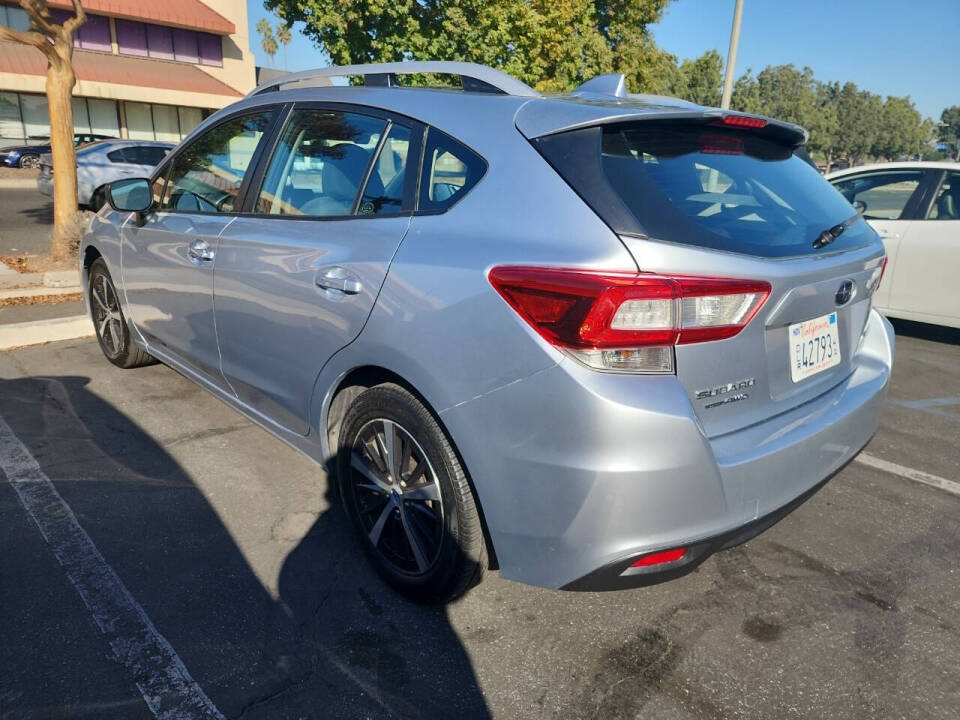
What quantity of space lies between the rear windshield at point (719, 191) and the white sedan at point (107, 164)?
14.6 meters

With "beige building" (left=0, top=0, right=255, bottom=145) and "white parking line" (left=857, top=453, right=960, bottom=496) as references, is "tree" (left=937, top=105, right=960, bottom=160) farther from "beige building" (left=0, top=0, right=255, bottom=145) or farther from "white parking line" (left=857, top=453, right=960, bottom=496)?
"white parking line" (left=857, top=453, right=960, bottom=496)

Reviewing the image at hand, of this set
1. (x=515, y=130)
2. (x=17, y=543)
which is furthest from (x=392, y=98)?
(x=17, y=543)

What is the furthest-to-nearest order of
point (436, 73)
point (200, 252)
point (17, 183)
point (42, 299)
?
point (17, 183) → point (42, 299) → point (200, 252) → point (436, 73)

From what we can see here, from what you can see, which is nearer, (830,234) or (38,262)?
(830,234)

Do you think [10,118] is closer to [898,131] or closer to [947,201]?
[947,201]

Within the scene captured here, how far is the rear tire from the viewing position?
4.55 m

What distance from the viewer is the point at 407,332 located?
2.19m

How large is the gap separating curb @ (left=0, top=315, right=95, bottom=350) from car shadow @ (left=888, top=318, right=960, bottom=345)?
292 inches

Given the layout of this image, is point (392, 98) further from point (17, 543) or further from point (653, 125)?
point (17, 543)

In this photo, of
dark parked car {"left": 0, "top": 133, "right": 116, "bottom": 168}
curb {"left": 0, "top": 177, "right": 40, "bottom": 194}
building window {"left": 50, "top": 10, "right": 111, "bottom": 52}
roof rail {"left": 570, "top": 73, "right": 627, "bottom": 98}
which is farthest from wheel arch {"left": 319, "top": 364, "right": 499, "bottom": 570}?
building window {"left": 50, "top": 10, "right": 111, "bottom": 52}

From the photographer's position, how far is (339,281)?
2449 mm

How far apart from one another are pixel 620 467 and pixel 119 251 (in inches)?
140

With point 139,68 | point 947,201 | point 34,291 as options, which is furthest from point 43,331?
point 139,68

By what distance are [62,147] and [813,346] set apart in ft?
29.7
